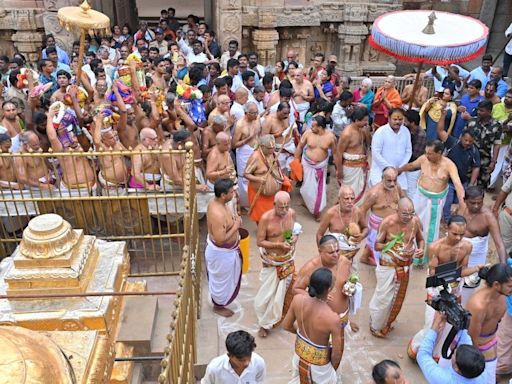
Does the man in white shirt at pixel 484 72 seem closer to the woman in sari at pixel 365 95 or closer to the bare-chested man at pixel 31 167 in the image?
the woman in sari at pixel 365 95

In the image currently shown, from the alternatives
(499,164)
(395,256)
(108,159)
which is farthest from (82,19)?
(499,164)


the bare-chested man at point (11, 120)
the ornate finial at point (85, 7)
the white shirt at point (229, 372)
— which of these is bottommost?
the white shirt at point (229, 372)

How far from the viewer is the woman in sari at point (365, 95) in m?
8.16

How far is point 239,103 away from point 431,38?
2.81 m

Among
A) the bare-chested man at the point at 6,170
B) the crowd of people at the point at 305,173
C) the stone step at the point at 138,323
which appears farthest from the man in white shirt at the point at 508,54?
the bare-chested man at the point at 6,170

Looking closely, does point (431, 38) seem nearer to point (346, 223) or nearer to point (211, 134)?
point (346, 223)

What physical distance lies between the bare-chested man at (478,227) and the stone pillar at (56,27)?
8.99 metres

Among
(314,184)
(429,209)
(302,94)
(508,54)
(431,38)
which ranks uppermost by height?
(431,38)

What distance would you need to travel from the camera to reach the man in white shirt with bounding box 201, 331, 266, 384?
3.23 meters

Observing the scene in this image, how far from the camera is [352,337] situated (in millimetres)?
Result: 5016

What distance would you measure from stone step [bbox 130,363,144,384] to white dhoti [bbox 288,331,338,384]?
132 cm

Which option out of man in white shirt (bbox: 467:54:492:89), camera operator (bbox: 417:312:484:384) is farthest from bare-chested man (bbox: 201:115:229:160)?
man in white shirt (bbox: 467:54:492:89)

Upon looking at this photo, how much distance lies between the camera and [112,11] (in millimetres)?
12781

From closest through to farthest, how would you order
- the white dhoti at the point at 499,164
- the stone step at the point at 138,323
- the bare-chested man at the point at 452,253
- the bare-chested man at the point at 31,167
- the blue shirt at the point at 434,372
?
the blue shirt at the point at 434,372 < the stone step at the point at 138,323 < the bare-chested man at the point at 452,253 < the bare-chested man at the point at 31,167 < the white dhoti at the point at 499,164
